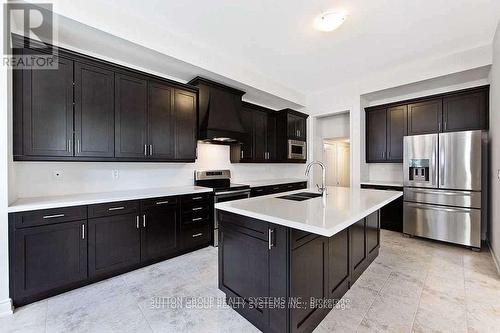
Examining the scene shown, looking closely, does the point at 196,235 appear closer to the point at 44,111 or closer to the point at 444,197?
the point at 44,111

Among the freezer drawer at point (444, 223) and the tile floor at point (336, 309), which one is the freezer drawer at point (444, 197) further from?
the tile floor at point (336, 309)

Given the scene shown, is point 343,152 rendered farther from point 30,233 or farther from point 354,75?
point 30,233

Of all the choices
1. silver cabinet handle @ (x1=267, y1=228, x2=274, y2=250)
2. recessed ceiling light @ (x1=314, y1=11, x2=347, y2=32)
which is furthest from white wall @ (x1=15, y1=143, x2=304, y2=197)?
recessed ceiling light @ (x1=314, y1=11, x2=347, y2=32)

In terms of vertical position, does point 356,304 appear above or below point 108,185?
below

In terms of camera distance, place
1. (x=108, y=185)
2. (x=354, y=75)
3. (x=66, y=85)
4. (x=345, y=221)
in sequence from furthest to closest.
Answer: (x=354, y=75), (x=108, y=185), (x=66, y=85), (x=345, y=221)

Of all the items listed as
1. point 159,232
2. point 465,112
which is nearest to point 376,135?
point 465,112

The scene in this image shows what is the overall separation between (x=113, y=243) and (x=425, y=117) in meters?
5.44

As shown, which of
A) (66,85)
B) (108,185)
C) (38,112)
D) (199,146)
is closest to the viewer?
(38,112)

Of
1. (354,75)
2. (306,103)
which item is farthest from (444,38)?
(306,103)

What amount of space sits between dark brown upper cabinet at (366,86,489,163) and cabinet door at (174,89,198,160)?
3.75 m

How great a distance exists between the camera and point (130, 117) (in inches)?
113

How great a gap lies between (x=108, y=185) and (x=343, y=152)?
616 centimetres

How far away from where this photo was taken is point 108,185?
9.83 ft

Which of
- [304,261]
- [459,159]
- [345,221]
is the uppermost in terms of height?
[459,159]
